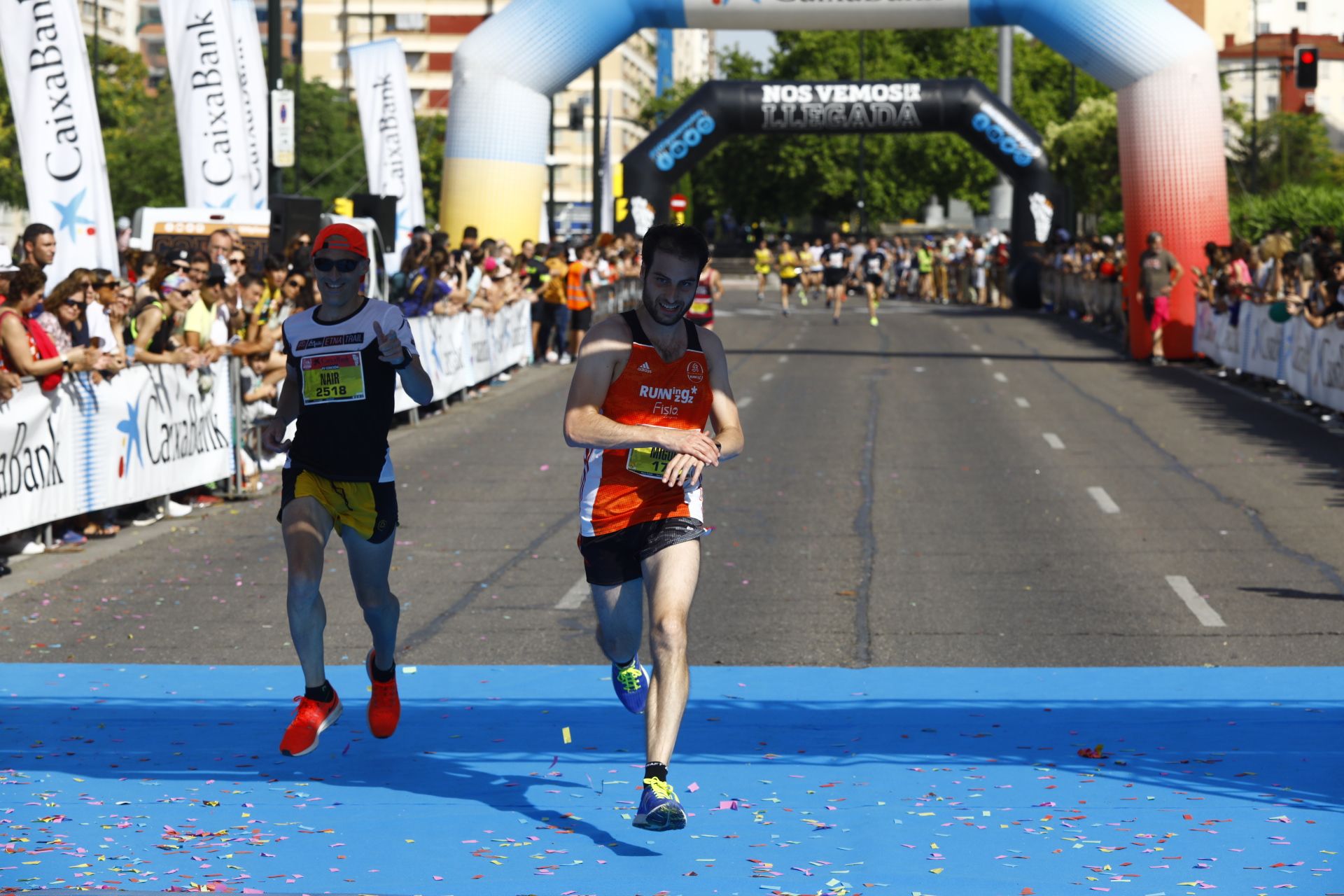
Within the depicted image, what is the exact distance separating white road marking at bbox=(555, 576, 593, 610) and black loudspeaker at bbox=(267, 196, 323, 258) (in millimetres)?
11684

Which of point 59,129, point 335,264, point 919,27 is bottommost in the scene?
point 335,264

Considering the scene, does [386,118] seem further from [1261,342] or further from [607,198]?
[607,198]

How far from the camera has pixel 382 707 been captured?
7.25 meters

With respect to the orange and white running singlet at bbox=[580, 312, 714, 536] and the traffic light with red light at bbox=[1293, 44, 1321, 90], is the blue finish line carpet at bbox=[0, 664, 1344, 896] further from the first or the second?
the traffic light with red light at bbox=[1293, 44, 1321, 90]

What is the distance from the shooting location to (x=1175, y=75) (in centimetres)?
2831

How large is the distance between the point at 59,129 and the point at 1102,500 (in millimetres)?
9076

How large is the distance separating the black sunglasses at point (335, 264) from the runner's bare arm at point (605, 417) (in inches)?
44.2

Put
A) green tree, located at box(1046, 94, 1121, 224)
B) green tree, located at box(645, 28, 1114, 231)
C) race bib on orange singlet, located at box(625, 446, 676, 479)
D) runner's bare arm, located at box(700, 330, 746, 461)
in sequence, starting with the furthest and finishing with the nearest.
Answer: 1. green tree, located at box(645, 28, 1114, 231)
2. green tree, located at box(1046, 94, 1121, 224)
3. runner's bare arm, located at box(700, 330, 746, 461)
4. race bib on orange singlet, located at box(625, 446, 676, 479)

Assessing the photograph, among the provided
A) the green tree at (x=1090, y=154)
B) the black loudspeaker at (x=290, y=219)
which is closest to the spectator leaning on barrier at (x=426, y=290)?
the black loudspeaker at (x=290, y=219)

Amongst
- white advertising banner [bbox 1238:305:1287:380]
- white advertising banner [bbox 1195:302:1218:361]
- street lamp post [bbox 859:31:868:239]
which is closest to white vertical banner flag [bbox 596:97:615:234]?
street lamp post [bbox 859:31:868:239]

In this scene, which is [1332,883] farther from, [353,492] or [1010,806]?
[353,492]

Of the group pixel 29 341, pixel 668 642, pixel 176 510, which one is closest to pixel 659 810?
pixel 668 642

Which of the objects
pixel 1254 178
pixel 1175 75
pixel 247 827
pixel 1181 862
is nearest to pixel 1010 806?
pixel 1181 862

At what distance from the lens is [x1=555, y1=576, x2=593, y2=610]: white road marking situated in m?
10.9
